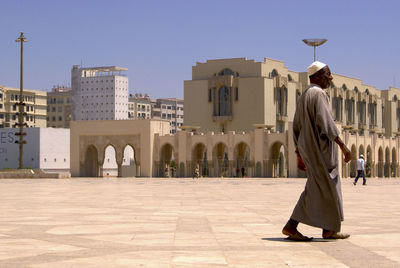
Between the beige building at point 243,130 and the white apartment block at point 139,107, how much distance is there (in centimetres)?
8123

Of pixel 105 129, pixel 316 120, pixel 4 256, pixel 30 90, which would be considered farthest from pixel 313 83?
pixel 30 90

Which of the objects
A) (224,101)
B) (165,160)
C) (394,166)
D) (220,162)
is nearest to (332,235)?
(220,162)

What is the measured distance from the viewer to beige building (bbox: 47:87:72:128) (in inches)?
6083

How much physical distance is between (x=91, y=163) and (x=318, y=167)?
56383 millimetres

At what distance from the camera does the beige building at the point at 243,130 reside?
56.4 m

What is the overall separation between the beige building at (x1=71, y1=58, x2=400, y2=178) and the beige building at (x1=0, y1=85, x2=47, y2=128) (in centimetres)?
6331

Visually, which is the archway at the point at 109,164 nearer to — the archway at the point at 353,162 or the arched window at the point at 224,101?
the arched window at the point at 224,101

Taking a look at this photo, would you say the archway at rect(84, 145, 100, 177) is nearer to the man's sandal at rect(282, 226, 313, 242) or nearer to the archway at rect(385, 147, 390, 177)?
the archway at rect(385, 147, 390, 177)

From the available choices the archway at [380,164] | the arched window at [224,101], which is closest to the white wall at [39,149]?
the arched window at [224,101]

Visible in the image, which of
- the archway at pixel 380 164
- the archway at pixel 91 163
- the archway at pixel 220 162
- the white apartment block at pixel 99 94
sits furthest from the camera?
the white apartment block at pixel 99 94

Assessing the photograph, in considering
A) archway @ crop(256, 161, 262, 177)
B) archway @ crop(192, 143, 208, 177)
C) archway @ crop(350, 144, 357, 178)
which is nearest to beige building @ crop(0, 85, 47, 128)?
archway @ crop(192, 143, 208, 177)

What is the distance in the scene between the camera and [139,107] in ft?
543

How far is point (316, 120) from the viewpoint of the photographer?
795 cm

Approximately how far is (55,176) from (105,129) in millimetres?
10480
